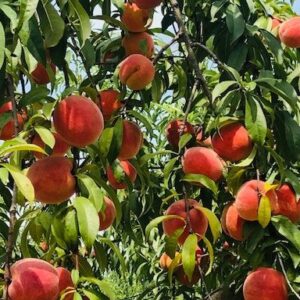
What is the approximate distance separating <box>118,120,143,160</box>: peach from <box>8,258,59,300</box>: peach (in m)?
0.41

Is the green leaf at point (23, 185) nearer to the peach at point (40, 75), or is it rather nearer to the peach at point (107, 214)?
the peach at point (107, 214)

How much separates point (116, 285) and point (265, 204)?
3.00 m

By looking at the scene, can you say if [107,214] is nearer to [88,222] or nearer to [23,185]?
[88,222]

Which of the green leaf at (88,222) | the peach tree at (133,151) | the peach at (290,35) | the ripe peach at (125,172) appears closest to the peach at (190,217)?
the peach tree at (133,151)

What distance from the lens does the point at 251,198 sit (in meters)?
1.31

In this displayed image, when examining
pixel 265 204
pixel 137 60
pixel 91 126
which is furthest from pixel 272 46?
pixel 91 126

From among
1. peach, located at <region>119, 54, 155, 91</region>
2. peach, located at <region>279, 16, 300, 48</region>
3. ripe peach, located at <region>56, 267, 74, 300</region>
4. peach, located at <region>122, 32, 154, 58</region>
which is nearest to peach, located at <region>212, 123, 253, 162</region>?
peach, located at <region>119, 54, 155, 91</region>

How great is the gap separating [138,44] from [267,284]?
2.22 ft

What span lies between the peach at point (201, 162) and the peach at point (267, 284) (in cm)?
23

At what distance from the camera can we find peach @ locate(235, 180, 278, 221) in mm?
→ 1312

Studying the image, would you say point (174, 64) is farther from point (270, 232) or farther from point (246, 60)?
point (270, 232)

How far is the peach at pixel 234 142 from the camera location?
4.42 ft

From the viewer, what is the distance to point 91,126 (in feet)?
3.87

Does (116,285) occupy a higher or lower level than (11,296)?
lower
